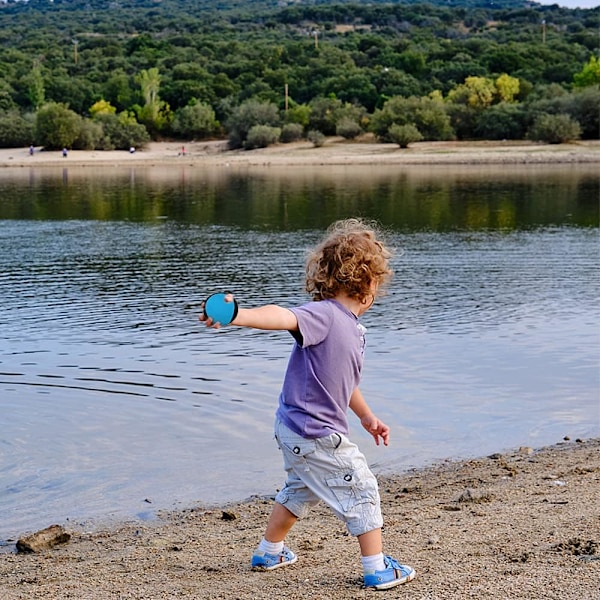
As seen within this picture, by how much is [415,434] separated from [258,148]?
243ft

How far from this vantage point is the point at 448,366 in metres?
12.4

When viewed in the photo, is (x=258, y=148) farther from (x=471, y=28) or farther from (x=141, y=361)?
(x=471, y=28)

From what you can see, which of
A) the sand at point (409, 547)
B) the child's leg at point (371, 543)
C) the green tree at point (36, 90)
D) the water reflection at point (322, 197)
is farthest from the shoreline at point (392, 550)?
the green tree at point (36, 90)

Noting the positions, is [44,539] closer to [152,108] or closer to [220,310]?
[220,310]

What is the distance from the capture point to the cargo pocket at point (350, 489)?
4957 millimetres

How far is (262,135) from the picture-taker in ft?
266

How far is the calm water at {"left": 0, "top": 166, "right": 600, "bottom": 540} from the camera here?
27.8 ft

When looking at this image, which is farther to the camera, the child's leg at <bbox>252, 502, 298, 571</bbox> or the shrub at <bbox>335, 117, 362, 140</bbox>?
the shrub at <bbox>335, 117, 362, 140</bbox>

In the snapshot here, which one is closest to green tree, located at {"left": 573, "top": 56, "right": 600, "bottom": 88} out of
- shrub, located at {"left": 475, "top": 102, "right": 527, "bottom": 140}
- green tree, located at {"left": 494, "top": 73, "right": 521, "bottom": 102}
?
green tree, located at {"left": 494, "top": 73, "right": 521, "bottom": 102}

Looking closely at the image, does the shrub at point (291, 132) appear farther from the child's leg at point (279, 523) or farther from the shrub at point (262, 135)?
the child's leg at point (279, 523)

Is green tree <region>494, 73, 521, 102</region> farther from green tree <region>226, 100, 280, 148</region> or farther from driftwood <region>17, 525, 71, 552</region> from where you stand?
driftwood <region>17, 525, 71, 552</region>

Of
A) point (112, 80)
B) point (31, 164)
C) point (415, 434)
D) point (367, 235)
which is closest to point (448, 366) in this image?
point (415, 434)

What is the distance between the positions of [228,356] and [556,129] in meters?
66.4

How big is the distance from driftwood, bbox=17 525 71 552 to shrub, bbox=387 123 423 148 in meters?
73.0
